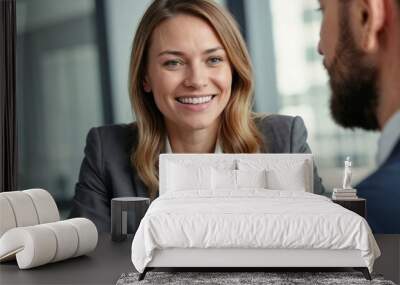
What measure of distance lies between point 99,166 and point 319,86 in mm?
2210

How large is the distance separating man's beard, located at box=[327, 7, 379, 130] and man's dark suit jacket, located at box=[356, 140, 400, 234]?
15.3 inches

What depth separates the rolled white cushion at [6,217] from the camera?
516cm

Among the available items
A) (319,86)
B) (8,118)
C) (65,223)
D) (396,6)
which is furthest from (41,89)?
(396,6)

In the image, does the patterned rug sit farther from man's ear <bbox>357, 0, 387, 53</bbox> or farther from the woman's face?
man's ear <bbox>357, 0, 387, 53</bbox>

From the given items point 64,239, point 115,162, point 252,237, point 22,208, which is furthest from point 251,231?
point 115,162

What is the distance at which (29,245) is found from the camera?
485 centimetres

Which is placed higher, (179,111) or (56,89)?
(56,89)

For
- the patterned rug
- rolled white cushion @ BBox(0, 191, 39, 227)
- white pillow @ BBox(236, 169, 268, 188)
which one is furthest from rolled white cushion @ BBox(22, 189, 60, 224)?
white pillow @ BBox(236, 169, 268, 188)

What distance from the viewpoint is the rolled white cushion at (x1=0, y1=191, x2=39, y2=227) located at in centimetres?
527

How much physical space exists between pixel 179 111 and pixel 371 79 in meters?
1.79

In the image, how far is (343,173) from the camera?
680 cm

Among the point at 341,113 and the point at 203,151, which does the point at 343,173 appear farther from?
the point at 203,151

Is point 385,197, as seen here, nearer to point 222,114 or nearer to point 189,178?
point 222,114

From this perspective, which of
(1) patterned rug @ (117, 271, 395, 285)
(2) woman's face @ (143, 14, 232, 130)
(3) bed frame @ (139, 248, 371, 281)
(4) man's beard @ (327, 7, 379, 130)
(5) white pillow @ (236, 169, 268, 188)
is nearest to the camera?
(1) patterned rug @ (117, 271, 395, 285)
